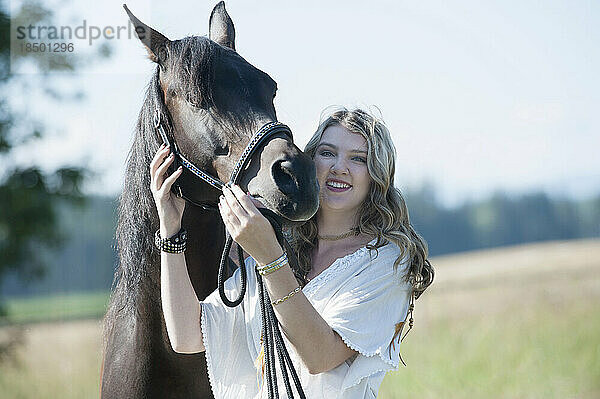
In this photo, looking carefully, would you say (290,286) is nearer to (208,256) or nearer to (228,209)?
(228,209)

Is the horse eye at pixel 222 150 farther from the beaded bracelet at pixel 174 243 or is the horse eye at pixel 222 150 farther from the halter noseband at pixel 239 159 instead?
the beaded bracelet at pixel 174 243

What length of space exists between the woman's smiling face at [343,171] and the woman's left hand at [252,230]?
1.47 feet

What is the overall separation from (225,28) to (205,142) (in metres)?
0.61

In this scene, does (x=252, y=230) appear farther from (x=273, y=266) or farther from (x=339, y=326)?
(x=339, y=326)

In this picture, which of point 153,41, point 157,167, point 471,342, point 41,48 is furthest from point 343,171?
point 471,342

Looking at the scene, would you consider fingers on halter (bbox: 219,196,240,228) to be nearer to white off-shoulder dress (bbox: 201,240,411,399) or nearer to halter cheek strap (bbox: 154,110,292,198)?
halter cheek strap (bbox: 154,110,292,198)

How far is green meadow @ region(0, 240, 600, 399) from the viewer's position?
6328 millimetres

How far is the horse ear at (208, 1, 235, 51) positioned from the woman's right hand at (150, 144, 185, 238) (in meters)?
0.55

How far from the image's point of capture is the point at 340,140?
6.31 feet

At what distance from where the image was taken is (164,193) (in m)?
1.70

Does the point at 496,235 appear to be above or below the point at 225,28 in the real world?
below

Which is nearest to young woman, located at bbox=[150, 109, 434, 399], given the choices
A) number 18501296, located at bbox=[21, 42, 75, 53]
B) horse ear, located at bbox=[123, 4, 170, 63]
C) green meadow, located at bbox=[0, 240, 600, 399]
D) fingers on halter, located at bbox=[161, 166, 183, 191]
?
fingers on halter, located at bbox=[161, 166, 183, 191]

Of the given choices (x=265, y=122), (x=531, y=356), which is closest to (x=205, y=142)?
(x=265, y=122)

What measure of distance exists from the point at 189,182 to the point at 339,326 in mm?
622
